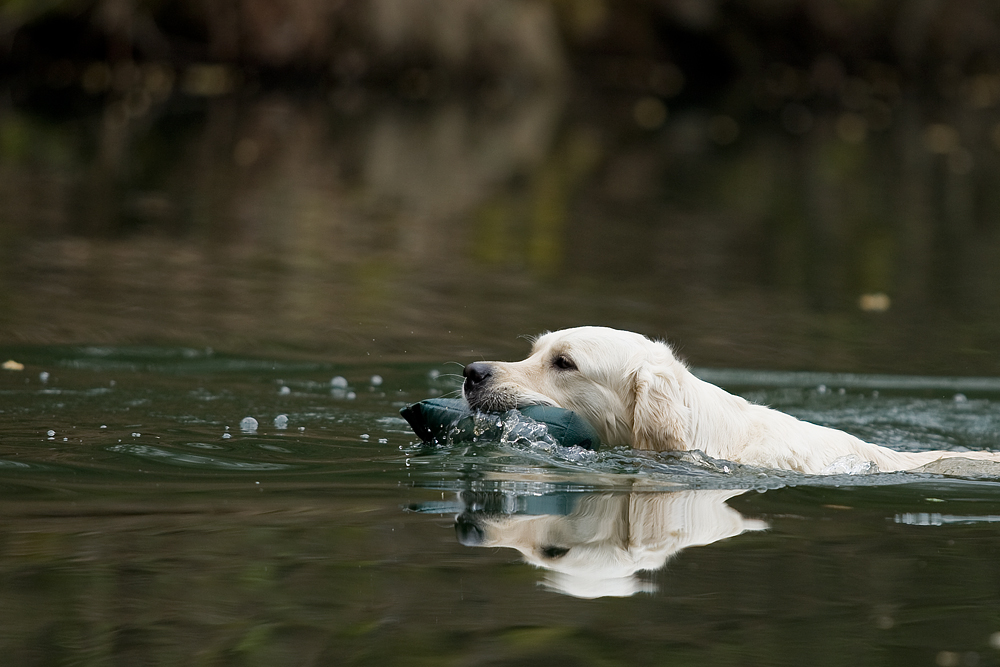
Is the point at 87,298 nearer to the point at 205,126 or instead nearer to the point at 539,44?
the point at 205,126

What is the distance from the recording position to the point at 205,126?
1970cm

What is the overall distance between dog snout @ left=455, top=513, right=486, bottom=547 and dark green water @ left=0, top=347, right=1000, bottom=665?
20mm

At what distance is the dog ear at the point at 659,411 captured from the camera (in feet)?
18.6

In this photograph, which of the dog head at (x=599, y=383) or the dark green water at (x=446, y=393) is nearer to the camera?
the dark green water at (x=446, y=393)

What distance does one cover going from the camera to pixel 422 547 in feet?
14.2

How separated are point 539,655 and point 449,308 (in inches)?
235

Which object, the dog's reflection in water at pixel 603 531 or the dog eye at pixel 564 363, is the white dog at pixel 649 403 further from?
the dog's reflection in water at pixel 603 531

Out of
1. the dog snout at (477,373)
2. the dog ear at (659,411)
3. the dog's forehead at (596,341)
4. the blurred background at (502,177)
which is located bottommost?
the dog ear at (659,411)

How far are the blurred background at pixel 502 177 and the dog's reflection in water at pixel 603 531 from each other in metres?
3.02

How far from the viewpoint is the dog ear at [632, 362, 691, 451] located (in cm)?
567

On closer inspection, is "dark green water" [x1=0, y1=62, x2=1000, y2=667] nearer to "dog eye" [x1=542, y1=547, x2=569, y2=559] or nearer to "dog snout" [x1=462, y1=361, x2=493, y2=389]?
"dog eye" [x1=542, y1=547, x2=569, y2=559]

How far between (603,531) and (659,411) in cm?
119

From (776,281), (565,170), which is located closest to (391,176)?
(565,170)

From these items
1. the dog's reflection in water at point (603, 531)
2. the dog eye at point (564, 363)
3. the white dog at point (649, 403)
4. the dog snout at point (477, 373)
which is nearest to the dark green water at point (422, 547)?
the dog's reflection in water at point (603, 531)
